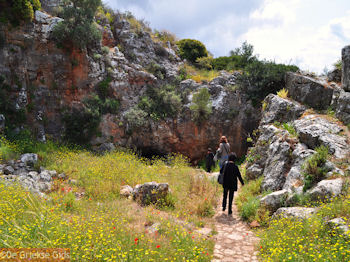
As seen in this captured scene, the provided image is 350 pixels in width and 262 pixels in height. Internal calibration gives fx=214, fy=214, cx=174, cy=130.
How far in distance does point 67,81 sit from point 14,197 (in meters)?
9.62

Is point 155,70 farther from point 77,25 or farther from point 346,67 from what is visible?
point 346,67

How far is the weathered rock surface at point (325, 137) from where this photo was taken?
6.78m

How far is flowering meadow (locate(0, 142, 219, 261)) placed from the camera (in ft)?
12.6

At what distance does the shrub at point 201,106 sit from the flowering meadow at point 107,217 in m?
5.87

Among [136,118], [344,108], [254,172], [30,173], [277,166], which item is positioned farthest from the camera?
[136,118]

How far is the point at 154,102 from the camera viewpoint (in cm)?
1521

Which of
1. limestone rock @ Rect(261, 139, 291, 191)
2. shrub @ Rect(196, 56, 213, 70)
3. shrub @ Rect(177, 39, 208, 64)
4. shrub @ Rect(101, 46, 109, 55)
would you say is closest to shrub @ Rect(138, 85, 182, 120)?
shrub @ Rect(101, 46, 109, 55)

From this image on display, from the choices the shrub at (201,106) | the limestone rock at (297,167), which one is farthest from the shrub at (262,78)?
the limestone rock at (297,167)

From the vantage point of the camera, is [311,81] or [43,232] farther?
[311,81]

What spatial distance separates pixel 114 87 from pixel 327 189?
1291cm

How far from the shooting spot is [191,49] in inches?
824

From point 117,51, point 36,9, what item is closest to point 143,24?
point 117,51

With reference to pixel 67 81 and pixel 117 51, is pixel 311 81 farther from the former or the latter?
pixel 67 81

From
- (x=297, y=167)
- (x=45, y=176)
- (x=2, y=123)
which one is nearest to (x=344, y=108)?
(x=297, y=167)
